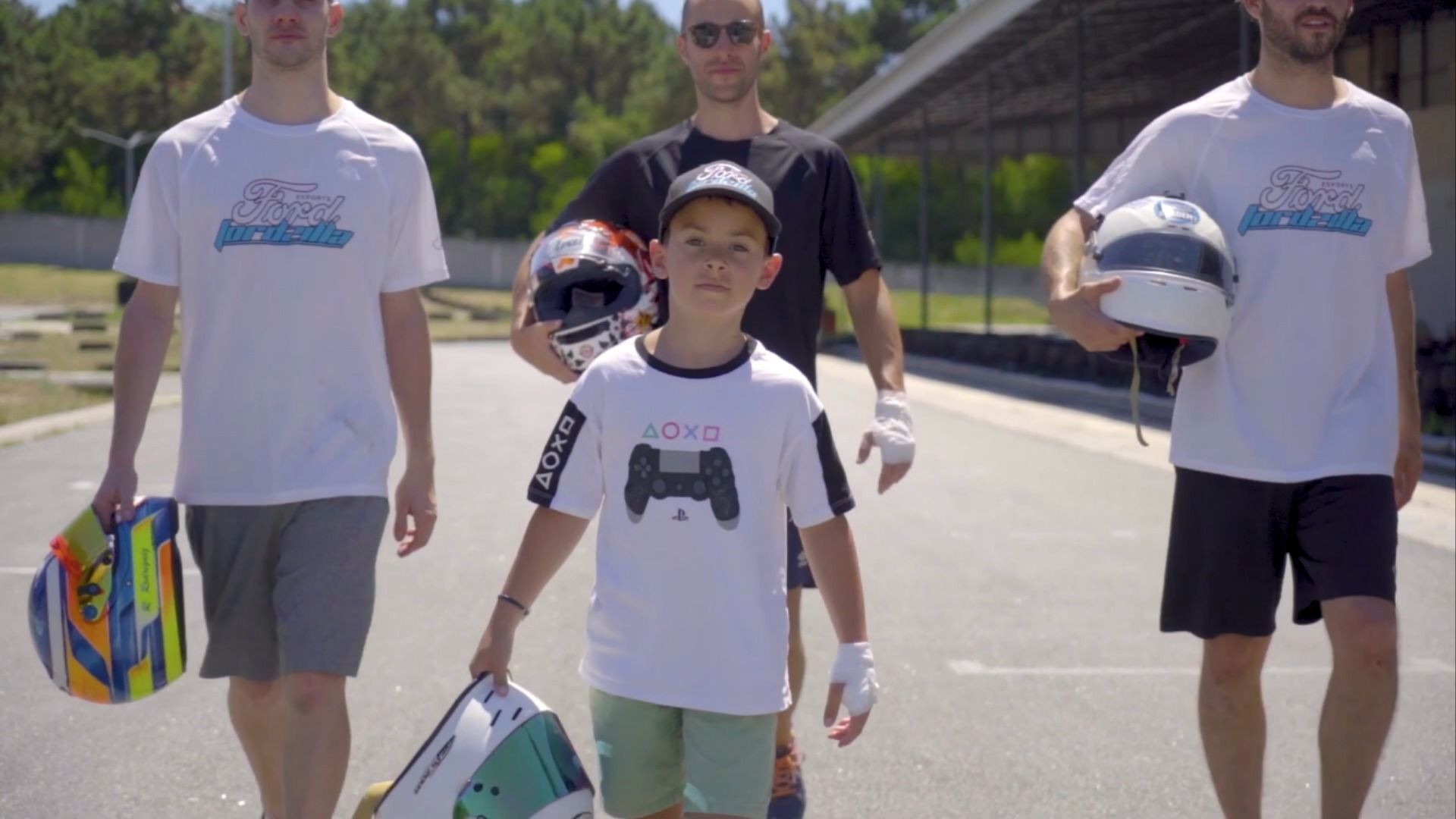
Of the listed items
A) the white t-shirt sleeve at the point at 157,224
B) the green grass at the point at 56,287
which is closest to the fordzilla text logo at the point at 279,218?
the white t-shirt sleeve at the point at 157,224

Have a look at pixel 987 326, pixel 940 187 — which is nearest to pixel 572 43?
pixel 940 187

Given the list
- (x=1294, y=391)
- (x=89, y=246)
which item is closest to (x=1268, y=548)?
(x=1294, y=391)

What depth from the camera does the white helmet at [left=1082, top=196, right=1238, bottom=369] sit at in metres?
4.25

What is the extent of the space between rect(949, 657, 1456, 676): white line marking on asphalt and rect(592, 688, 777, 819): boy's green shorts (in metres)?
3.77

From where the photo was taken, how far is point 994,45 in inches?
1133

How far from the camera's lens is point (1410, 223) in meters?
4.60

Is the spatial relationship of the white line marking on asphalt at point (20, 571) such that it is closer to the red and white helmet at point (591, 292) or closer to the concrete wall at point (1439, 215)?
the red and white helmet at point (591, 292)

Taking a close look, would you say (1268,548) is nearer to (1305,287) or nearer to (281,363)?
(1305,287)

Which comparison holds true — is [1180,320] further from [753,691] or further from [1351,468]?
[753,691]

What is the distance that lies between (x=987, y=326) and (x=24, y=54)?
2485 inches

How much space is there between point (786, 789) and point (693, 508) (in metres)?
1.60

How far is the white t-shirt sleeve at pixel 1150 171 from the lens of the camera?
183 inches

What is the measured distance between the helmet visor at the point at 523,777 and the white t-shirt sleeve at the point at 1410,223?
2.39m

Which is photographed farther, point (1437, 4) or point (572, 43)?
point (572, 43)
